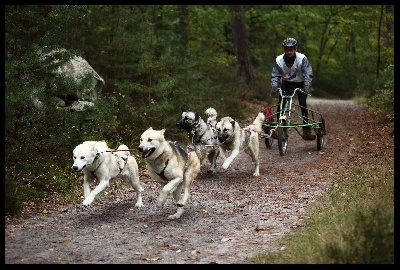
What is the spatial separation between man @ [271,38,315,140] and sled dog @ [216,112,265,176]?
1.83 metres

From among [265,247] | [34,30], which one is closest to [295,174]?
[265,247]

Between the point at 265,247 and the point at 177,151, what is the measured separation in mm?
2268

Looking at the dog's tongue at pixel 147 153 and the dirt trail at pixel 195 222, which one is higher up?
the dog's tongue at pixel 147 153

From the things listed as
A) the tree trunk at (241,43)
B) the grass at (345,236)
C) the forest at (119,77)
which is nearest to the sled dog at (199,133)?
the forest at (119,77)

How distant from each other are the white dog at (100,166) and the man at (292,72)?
4903mm

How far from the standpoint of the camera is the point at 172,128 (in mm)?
12969

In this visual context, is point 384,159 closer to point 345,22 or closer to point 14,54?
point 14,54

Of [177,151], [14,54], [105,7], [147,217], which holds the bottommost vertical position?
[147,217]

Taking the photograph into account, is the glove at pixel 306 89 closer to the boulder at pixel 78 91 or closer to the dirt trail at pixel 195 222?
the dirt trail at pixel 195 222

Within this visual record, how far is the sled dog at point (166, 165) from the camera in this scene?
7129mm

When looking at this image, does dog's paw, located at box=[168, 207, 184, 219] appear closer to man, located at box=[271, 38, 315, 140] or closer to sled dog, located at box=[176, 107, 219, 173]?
sled dog, located at box=[176, 107, 219, 173]

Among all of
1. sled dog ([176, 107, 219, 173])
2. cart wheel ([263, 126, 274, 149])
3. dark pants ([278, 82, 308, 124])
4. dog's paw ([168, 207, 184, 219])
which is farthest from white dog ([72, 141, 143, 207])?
cart wheel ([263, 126, 274, 149])

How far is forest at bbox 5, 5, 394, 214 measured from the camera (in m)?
8.33

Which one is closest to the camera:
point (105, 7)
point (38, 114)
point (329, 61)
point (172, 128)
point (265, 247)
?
point (265, 247)
